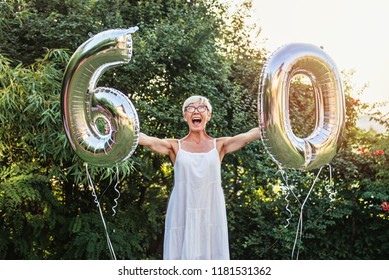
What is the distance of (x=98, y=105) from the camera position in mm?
2668

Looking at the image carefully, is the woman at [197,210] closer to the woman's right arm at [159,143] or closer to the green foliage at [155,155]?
the woman's right arm at [159,143]

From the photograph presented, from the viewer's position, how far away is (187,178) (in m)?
2.69

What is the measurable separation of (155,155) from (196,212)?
2622 millimetres

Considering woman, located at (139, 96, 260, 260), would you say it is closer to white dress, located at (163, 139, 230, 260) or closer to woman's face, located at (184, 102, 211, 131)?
white dress, located at (163, 139, 230, 260)

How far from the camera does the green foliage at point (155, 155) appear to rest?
4.75 metres

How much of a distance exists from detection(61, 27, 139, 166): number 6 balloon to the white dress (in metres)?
0.30

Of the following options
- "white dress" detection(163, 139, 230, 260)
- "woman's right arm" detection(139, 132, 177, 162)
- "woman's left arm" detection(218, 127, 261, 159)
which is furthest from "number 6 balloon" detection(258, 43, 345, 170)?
"woman's right arm" detection(139, 132, 177, 162)

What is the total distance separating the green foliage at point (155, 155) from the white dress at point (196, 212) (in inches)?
76.4

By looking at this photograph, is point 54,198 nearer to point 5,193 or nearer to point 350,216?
point 5,193


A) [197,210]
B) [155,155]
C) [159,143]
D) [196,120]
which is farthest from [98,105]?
[155,155]

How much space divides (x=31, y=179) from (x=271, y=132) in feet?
9.48

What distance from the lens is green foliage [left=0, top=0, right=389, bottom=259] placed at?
15.6 feet

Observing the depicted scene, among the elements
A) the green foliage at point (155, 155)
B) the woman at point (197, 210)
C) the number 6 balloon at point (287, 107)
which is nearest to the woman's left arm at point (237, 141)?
the woman at point (197, 210)

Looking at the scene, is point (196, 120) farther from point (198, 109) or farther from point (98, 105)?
point (98, 105)
